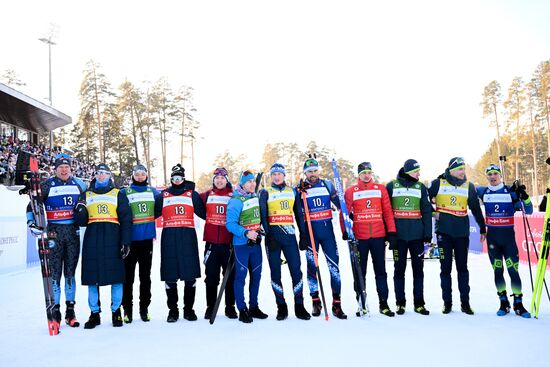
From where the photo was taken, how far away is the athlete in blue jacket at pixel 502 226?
496 cm

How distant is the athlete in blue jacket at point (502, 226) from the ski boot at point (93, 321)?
4.83 metres

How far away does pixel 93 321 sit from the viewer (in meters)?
4.67

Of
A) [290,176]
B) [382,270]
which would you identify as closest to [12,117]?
[382,270]

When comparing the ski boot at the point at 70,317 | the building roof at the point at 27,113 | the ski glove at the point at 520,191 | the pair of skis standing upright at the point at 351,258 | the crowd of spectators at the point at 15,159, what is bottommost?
the ski boot at the point at 70,317

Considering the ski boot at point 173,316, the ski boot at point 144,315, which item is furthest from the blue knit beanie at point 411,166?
the ski boot at point 144,315

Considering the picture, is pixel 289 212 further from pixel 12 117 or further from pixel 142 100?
pixel 142 100

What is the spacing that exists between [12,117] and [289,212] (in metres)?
20.7

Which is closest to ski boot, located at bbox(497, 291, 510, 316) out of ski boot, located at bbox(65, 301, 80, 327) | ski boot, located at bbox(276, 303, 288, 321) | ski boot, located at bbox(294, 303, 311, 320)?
ski boot, located at bbox(294, 303, 311, 320)

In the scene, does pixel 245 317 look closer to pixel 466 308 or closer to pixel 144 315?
pixel 144 315

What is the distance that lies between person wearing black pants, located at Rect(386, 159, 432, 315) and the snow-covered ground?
315 mm

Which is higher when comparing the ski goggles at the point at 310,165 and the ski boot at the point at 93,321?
the ski goggles at the point at 310,165

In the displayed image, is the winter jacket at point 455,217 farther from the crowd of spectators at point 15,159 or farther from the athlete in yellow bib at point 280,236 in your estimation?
the crowd of spectators at point 15,159

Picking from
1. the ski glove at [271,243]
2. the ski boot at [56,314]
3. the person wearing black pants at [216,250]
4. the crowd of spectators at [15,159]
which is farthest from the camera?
the crowd of spectators at [15,159]

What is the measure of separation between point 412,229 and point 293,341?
212 cm
